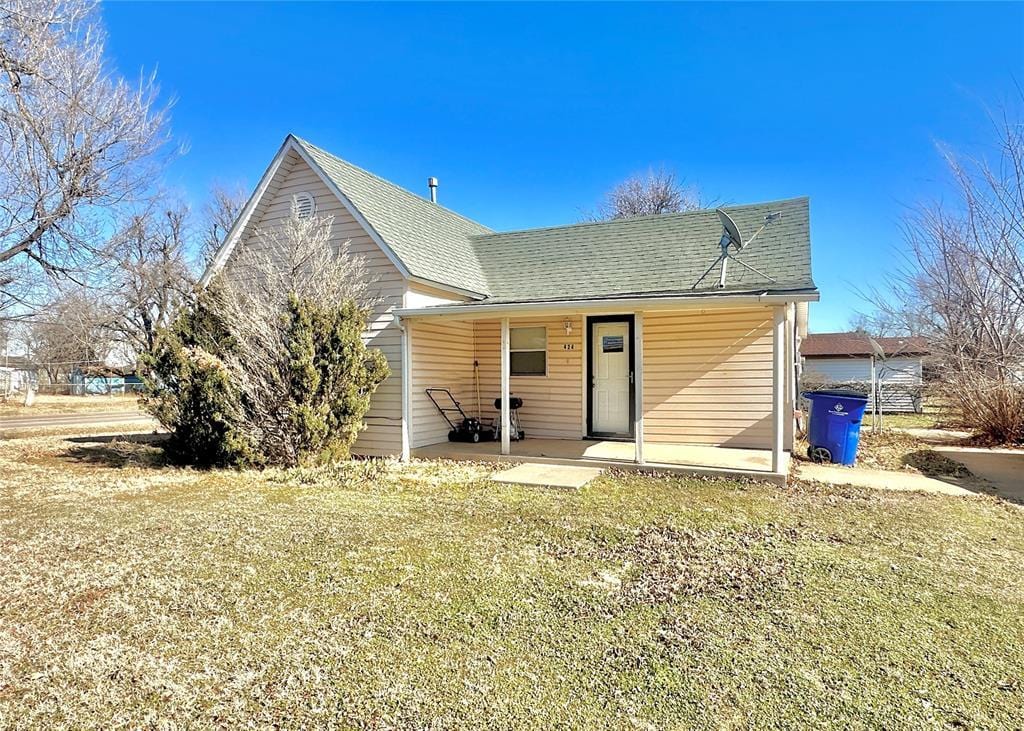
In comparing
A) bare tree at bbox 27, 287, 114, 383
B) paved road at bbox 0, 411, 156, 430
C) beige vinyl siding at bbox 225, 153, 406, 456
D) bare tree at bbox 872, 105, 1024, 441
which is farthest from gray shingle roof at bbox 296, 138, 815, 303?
paved road at bbox 0, 411, 156, 430

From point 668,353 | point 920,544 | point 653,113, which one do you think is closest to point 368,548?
point 920,544

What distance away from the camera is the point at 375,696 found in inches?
92.1

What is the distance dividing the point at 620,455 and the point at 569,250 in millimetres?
5024

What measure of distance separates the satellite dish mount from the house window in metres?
2.85

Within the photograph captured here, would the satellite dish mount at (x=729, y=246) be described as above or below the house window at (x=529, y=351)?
above

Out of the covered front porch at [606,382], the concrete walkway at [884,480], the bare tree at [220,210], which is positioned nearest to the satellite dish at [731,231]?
the covered front porch at [606,382]

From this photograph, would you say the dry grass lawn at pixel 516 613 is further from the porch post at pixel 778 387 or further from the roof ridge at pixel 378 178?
the roof ridge at pixel 378 178

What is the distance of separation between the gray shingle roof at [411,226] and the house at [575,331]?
55mm

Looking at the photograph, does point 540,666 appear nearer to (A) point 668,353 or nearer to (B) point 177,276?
(A) point 668,353

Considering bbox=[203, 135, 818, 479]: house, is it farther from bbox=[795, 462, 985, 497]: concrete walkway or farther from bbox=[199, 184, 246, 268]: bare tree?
bbox=[199, 184, 246, 268]: bare tree

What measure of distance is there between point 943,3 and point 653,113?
899 cm

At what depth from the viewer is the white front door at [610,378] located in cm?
931

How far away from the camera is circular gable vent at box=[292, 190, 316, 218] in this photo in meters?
9.28

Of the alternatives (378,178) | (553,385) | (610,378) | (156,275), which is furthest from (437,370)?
(156,275)
